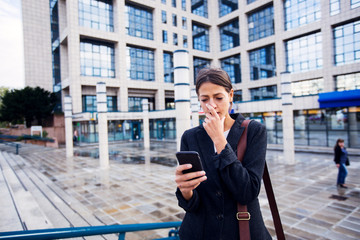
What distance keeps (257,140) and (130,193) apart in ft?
24.9

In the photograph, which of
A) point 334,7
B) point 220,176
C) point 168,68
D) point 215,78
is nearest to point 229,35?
point 168,68

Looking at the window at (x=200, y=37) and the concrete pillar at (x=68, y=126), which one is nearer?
the concrete pillar at (x=68, y=126)

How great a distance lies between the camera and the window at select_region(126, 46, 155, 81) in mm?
35500

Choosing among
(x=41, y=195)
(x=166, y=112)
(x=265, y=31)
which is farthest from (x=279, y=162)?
(x=265, y=31)

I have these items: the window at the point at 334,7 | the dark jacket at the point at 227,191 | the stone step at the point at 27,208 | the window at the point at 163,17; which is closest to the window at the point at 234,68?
the window at the point at 163,17

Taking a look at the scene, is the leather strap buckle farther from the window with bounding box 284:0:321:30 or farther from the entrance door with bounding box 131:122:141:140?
the entrance door with bounding box 131:122:141:140

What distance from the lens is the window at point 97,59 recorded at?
31922mm

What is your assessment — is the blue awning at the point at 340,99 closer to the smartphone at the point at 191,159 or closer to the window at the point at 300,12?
the window at the point at 300,12

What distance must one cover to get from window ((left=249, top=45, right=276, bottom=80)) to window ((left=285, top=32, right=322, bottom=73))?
2.37 m

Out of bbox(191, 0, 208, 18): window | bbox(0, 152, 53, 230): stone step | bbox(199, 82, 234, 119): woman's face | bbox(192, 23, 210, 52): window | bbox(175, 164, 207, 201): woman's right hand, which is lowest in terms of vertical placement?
bbox(0, 152, 53, 230): stone step

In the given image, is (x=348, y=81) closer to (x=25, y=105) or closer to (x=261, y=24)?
(x=261, y=24)

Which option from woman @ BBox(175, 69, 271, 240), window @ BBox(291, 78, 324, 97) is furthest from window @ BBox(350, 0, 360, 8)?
woman @ BBox(175, 69, 271, 240)

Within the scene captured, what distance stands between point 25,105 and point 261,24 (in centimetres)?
3805

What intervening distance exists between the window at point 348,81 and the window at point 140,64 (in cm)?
2648
